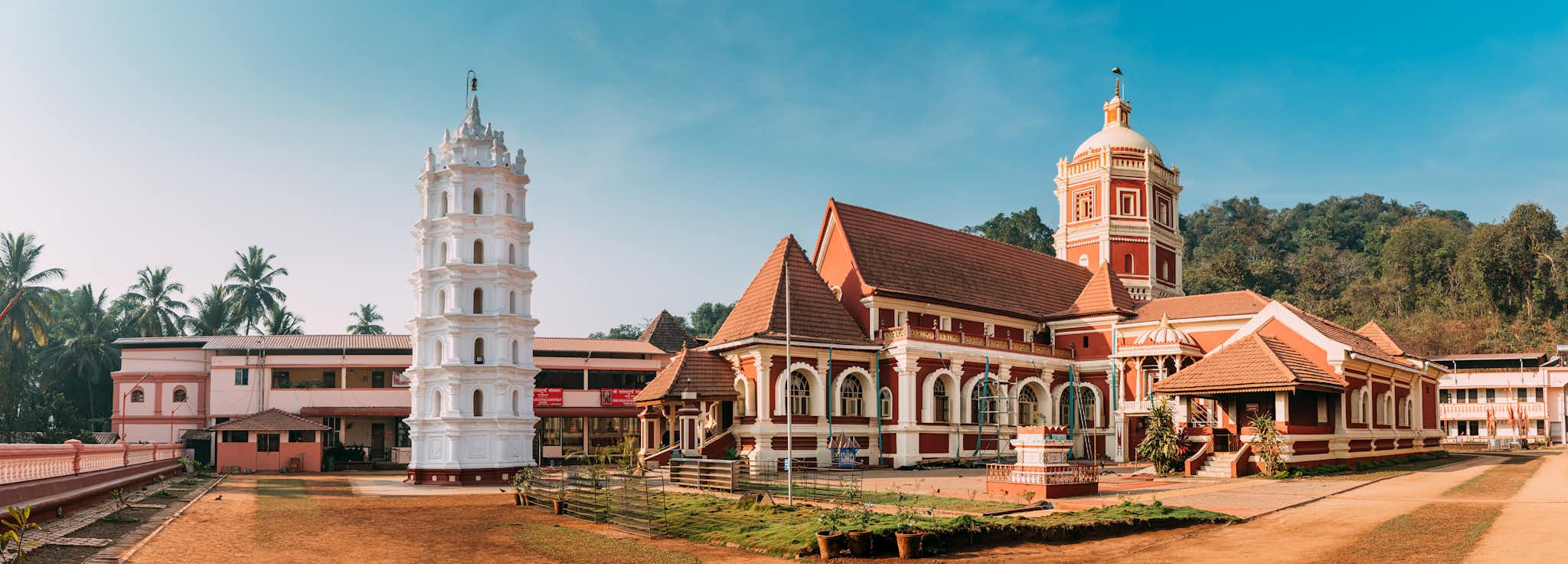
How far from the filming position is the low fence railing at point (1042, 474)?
22.9m

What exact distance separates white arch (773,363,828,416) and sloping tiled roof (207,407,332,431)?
19.9m

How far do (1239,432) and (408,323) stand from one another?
88.0ft

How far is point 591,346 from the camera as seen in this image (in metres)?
54.0

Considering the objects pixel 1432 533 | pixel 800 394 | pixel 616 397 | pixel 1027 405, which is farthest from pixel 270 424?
pixel 1432 533

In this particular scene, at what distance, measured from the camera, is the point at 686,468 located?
89.0ft

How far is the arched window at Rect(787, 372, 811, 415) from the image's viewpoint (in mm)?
36719

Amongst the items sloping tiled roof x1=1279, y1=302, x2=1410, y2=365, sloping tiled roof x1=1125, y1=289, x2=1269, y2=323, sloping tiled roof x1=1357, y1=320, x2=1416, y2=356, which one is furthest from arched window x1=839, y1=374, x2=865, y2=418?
sloping tiled roof x1=1357, y1=320, x2=1416, y2=356

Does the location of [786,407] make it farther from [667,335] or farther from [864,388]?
[667,335]

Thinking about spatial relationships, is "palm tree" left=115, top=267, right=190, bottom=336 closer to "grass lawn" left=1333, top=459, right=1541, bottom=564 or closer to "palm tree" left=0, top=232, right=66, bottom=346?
"palm tree" left=0, top=232, right=66, bottom=346

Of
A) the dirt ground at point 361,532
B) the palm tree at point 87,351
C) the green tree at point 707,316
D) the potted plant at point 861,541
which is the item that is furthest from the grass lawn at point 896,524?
the green tree at point 707,316

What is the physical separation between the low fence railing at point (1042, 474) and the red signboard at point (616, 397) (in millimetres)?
30276

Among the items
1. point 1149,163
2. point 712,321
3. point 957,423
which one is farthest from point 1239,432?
point 712,321

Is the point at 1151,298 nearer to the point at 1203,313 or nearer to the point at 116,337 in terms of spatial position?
the point at 1203,313

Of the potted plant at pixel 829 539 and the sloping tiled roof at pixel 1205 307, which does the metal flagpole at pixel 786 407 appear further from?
the sloping tiled roof at pixel 1205 307
